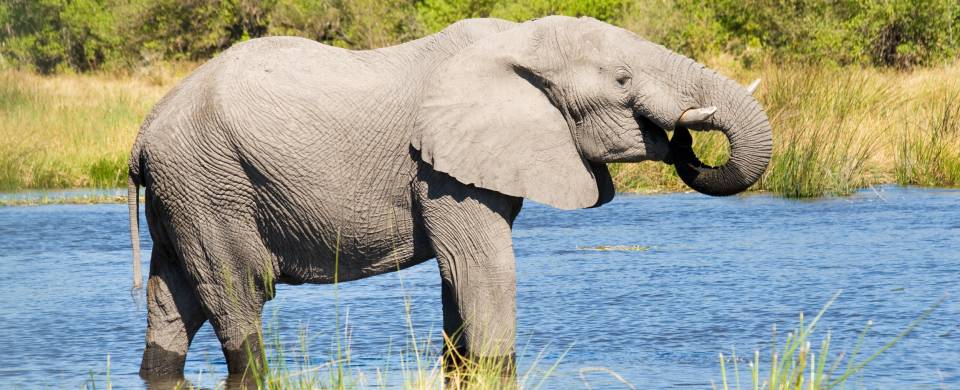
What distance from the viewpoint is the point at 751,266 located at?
10242 millimetres

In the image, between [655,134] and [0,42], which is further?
[0,42]

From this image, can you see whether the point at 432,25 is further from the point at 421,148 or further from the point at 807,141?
the point at 421,148

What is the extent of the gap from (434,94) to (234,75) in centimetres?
84

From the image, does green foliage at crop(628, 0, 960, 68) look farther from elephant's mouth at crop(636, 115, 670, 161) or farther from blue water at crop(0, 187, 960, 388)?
elephant's mouth at crop(636, 115, 670, 161)

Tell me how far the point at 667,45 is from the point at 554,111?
89.2ft

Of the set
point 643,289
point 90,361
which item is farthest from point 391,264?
point 643,289

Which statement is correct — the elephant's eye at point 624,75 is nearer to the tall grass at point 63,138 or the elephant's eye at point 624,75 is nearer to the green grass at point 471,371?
the green grass at point 471,371

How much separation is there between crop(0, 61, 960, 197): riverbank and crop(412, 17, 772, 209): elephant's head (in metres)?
8.17

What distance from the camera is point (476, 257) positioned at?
20.1 ft

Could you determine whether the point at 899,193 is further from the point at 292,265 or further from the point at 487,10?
the point at 487,10

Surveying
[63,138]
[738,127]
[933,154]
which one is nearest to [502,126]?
[738,127]

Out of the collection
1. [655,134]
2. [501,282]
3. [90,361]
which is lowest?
[90,361]

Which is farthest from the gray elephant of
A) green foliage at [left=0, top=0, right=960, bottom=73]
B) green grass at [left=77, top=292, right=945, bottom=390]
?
green foliage at [left=0, top=0, right=960, bottom=73]

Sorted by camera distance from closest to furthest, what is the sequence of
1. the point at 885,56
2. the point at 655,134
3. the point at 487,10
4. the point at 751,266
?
the point at 655,134, the point at 751,266, the point at 885,56, the point at 487,10
